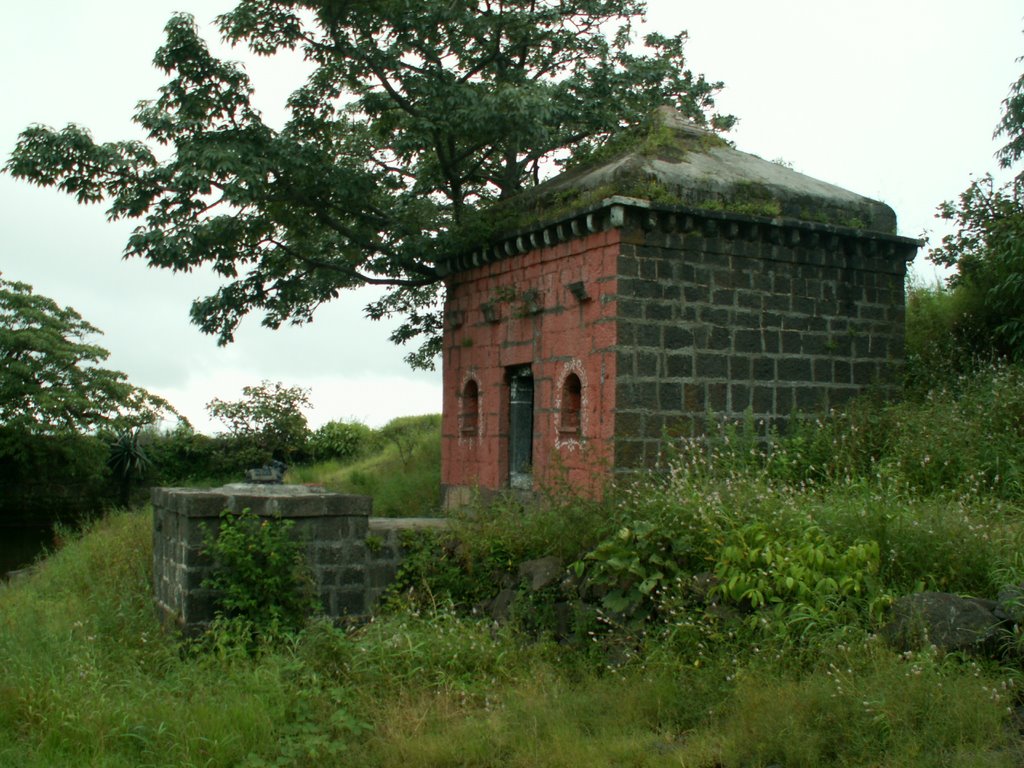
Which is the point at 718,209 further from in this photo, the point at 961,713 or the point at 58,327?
the point at 58,327

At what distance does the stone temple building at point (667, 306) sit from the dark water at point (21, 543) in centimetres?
1193

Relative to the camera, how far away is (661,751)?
A: 543cm

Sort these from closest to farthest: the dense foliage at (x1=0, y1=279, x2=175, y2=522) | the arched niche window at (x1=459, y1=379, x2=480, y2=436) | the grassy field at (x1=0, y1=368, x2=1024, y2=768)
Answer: the grassy field at (x1=0, y1=368, x2=1024, y2=768), the arched niche window at (x1=459, y1=379, x2=480, y2=436), the dense foliage at (x1=0, y1=279, x2=175, y2=522)

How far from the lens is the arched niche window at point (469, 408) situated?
44.6 feet

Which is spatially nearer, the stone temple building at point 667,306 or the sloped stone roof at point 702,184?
the stone temple building at point 667,306

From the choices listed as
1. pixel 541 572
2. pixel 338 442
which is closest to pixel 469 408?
pixel 541 572

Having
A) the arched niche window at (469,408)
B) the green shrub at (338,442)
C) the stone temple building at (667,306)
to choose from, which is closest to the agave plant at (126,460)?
the green shrub at (338,442)

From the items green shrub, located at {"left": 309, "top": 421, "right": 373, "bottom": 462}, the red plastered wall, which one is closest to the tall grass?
green shrub, located at {"left": 309, "top": 421, "right": 373, "bottom": 462}

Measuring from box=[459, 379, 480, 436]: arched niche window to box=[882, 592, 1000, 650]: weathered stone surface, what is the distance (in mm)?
8130

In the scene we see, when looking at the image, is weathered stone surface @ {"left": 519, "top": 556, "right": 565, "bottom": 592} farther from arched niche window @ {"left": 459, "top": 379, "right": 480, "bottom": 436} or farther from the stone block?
arched niche window @ {"left": 459, "top": 379, "right": 480, "bottom": 436}

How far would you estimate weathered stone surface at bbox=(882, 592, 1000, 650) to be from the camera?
18.6 feet

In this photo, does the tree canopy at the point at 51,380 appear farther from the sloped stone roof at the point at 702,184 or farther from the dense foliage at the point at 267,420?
the sloped stone roof at the point at 702,184

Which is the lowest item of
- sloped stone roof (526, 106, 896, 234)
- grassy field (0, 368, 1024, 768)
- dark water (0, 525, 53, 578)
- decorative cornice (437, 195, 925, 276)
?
dark water (0, 525, 53, 578)

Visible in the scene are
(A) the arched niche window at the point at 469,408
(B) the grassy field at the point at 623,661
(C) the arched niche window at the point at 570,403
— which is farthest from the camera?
(A) the arched niche window at the point at 469,408
